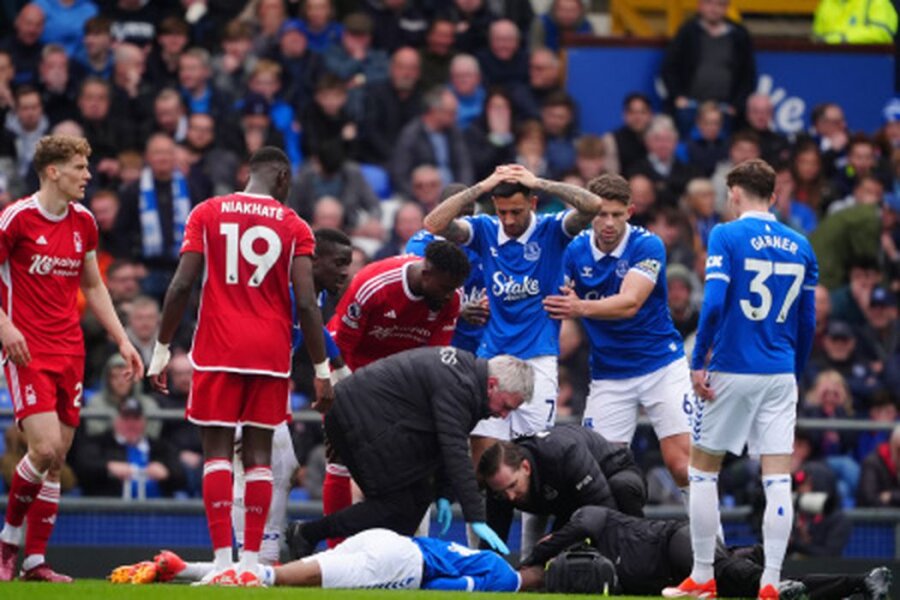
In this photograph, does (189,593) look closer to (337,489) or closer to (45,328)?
(45,328)

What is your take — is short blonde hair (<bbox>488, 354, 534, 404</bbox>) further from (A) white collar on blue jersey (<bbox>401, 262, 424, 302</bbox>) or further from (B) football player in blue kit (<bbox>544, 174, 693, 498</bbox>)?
(B) football player in blue kit (<bbox>544, 174, 693, 498</bbox>)

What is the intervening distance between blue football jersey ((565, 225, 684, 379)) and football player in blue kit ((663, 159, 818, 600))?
203 cm

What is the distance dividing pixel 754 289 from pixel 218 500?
334cm

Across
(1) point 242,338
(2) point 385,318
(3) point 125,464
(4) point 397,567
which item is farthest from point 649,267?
(3) point 125,464

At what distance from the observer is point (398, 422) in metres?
14.1

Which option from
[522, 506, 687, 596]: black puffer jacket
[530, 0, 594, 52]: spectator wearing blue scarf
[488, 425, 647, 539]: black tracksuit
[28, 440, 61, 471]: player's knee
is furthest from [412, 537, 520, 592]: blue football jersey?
[530, 0, 594, 52]: spectator wearing blue scarf

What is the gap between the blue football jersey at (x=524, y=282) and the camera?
15406 millimetres

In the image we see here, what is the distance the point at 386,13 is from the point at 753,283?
9981 millimetres

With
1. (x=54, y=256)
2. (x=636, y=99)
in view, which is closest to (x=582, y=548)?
(x=54, y=256)

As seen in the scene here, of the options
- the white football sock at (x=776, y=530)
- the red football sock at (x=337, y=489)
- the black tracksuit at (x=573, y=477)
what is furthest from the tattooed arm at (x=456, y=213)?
the white football sock at (x=776, y=530)

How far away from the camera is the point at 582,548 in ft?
45.0

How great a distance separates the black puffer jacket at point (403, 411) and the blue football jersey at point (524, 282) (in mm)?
1397

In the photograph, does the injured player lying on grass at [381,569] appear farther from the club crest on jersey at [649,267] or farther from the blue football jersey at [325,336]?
the club crest on jersey at [649,267]

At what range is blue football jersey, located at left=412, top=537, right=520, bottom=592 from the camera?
13.5 metres
